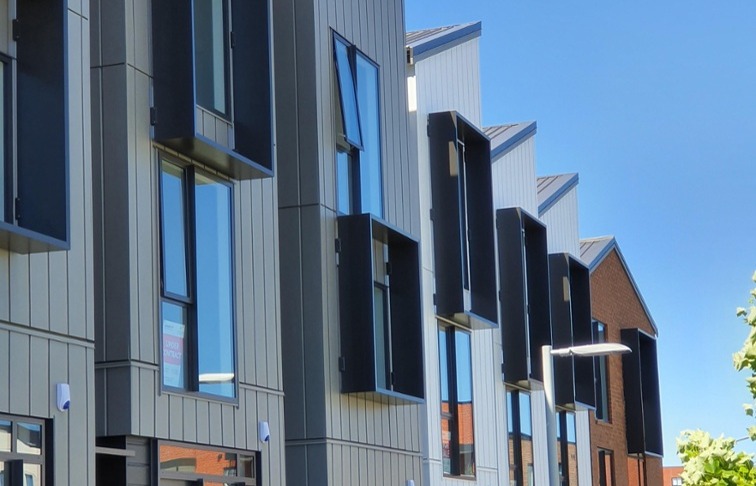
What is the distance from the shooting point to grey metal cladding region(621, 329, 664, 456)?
3575 cm

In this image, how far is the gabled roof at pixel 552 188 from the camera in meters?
31.4

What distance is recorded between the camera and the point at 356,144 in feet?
62.4

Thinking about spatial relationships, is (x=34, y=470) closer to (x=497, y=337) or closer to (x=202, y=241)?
(x=202, y=241)

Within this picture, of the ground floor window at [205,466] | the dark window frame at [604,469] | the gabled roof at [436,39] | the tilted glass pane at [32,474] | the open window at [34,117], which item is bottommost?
the tilted glass pane at [32,474]

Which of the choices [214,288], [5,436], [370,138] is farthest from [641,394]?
[5,436]

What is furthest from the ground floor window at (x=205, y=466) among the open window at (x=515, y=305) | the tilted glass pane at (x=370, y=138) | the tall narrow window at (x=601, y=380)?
the tall narrow window at (x=601, y=380)

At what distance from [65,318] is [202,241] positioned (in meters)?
3.14

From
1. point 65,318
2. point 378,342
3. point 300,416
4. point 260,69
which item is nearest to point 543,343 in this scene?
point 378,342

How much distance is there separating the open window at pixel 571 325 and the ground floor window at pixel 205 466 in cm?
1447

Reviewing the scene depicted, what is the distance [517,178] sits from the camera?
28.8 metres

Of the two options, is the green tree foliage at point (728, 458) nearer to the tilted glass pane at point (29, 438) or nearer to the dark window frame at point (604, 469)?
the tilted glass pane at point (29, 438)

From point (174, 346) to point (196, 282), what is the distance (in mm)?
787

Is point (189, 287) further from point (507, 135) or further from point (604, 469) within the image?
point (604, 469)

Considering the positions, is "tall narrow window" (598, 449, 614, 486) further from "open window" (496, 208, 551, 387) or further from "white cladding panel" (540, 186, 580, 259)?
"open window" (496, 208, 551, 387)
